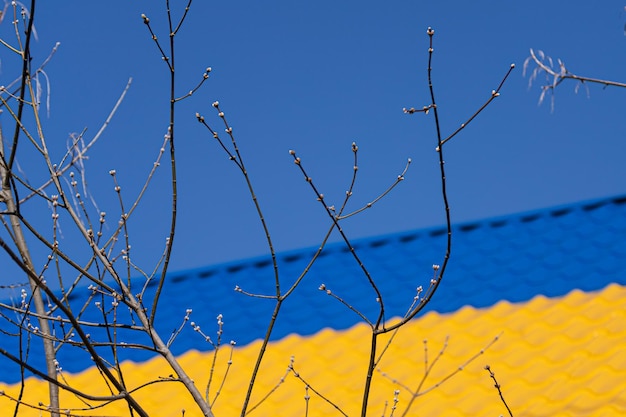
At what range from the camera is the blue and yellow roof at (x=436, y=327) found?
175 inches

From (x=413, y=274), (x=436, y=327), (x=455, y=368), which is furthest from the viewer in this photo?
(x=413, y=274)

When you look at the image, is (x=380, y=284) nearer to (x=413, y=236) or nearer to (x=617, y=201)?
(x=413, y=236)

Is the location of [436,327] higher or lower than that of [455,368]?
higher

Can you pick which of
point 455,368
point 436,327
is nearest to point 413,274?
point 436,327

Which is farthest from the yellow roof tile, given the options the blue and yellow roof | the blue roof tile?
the blue roof tile

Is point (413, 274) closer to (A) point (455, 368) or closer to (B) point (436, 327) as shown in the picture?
(B) point (436, 327)

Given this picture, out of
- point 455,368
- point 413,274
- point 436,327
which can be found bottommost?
point 455,368

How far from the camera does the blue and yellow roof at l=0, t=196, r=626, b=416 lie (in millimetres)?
4457

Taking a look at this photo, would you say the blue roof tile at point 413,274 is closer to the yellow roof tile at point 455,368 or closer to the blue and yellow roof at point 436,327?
the blue and yellow roof at point 436,327

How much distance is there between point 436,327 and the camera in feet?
17.5

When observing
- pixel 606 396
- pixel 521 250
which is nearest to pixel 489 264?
pixel 521 250

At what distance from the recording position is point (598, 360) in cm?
446

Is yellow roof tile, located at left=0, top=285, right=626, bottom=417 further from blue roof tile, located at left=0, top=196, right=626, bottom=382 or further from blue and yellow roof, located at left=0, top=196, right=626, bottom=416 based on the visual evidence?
blue roof tile, located at left=0, top=196, right=626, bottom=382

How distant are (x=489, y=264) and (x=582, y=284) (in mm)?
817
